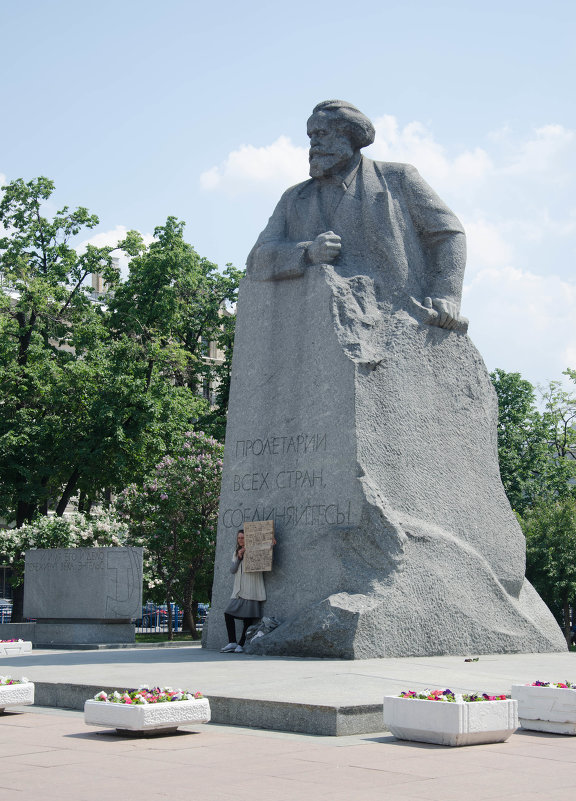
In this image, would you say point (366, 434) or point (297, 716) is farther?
point (366, 434)

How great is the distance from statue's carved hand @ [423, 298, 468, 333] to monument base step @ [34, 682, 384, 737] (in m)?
7.18

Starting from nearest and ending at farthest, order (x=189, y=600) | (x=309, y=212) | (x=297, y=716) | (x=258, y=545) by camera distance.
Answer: (x=297, y=716) < (x=258, y=545) < (x=309, y=212) < (x=189, y=600)

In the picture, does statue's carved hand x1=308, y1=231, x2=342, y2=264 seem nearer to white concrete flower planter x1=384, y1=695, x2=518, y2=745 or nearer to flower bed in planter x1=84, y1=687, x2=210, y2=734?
flower bed in planter x1=84, y1=687, x2=210, y2=734

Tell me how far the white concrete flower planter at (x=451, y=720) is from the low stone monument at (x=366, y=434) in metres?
4.34

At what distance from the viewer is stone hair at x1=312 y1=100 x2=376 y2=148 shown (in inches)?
551

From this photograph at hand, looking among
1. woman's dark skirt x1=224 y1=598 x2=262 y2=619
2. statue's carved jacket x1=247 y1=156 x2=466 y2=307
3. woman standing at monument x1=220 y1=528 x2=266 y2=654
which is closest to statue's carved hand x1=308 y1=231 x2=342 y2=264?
statue's carved jacket x1=247 y1=156 x2=466 y2=307

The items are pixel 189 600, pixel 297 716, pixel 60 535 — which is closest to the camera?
pixel 297 716

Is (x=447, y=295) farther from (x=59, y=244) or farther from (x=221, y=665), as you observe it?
(x=59, y=244)

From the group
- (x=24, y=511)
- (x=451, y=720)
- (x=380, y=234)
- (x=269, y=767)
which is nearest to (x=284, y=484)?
(x=380, y=234)

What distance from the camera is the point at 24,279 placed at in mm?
31297

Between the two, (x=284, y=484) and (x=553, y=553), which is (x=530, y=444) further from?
(x=284, y=484)

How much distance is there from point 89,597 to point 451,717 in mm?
12238

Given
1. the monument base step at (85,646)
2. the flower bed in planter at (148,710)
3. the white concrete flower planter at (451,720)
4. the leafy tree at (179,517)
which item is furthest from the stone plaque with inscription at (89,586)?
the white concrete flower planter at (451,720)

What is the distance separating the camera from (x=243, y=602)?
507 inches
